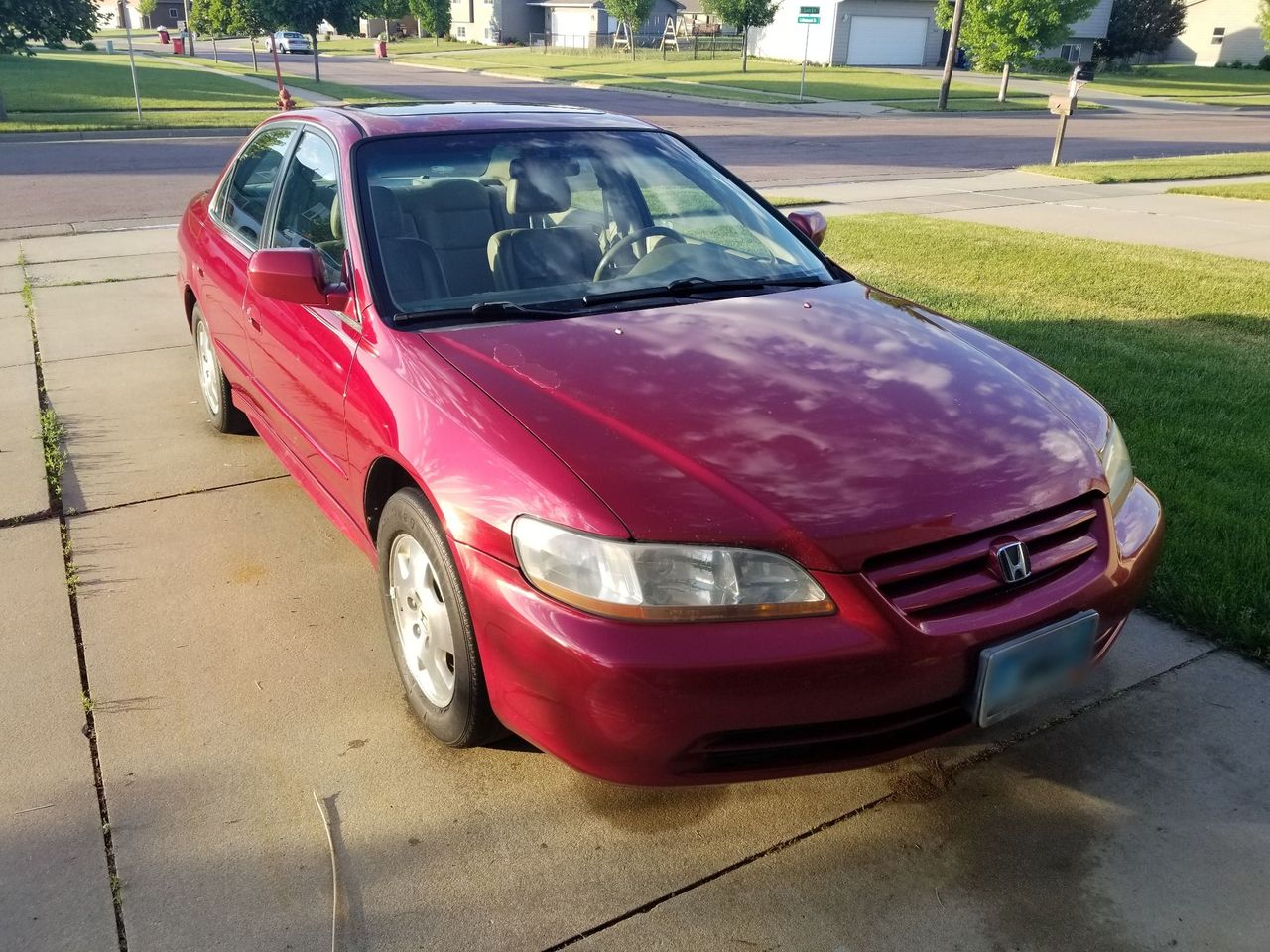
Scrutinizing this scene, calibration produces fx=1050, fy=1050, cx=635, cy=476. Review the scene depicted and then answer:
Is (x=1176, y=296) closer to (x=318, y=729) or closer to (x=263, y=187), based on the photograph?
(x=263, y=187)

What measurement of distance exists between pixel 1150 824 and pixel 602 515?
1.62 m

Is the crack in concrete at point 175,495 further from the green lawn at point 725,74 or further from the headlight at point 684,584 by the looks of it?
the green lawn at point 725,74

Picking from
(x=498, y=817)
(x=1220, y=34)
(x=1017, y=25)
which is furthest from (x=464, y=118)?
(x=1220, y=34)

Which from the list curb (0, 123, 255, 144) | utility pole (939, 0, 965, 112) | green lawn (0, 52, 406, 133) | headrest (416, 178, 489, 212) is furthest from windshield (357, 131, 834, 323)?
utility pole (939, 0, 965, 112)

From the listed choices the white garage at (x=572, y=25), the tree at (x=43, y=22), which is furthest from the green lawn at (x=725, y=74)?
the tree at (x=43, y=22)

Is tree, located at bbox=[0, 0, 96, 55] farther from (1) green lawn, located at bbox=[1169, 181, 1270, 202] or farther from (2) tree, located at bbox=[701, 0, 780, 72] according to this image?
(1) green lawn, located at bbox=[1169, 181, 1270, 202]

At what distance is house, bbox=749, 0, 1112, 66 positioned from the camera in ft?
172

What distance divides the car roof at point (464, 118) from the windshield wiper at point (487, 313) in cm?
86

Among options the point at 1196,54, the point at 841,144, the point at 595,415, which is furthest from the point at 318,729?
the point at 1196,54

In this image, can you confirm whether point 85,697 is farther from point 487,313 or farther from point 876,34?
point 876,34

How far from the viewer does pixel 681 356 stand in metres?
2.92

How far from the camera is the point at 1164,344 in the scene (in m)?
6.54

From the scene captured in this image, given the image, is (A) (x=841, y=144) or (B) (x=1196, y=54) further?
(B) (x=1196, y=54)

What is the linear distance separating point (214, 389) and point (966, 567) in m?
3.91
